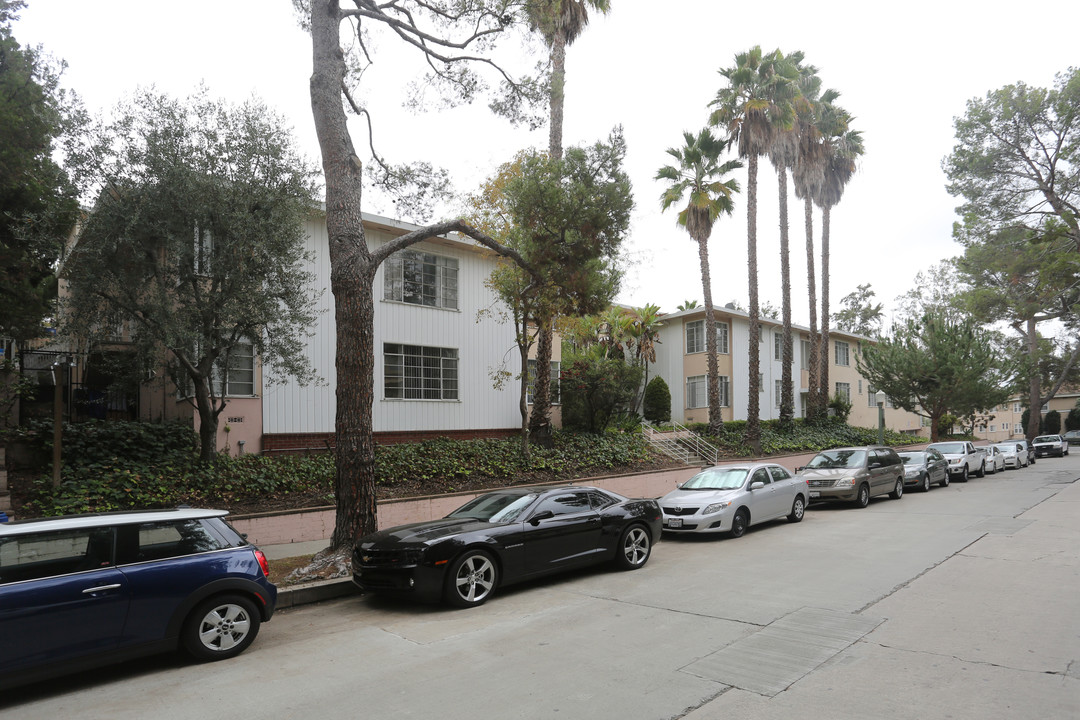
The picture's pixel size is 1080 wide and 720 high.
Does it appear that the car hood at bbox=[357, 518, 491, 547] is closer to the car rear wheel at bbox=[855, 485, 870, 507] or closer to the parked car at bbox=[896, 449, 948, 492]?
the car rear wheel at bbox=[855, 485, 870, 507]

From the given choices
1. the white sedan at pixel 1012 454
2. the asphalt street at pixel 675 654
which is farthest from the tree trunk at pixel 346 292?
the white sedan at pixel 1012 454

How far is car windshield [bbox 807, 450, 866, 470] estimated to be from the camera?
17.0m

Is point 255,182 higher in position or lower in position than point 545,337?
higher

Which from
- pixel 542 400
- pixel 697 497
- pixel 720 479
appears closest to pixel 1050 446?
pixel 542 400

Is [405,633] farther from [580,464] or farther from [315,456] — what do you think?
[580,464]

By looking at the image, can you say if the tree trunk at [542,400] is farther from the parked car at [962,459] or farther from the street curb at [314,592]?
the parked car at [962,459]

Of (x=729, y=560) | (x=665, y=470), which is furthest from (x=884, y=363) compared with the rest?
(x=729, y=560)

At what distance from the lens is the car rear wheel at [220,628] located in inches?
226

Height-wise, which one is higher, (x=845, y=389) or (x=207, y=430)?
(x=845, y=389)

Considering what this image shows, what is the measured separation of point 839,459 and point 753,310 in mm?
9212

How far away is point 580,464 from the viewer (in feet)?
58.2

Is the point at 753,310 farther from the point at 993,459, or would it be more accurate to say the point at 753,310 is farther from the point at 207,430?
the point at 207,430

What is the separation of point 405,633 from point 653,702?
2.94m

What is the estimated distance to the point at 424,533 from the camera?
775 cm
